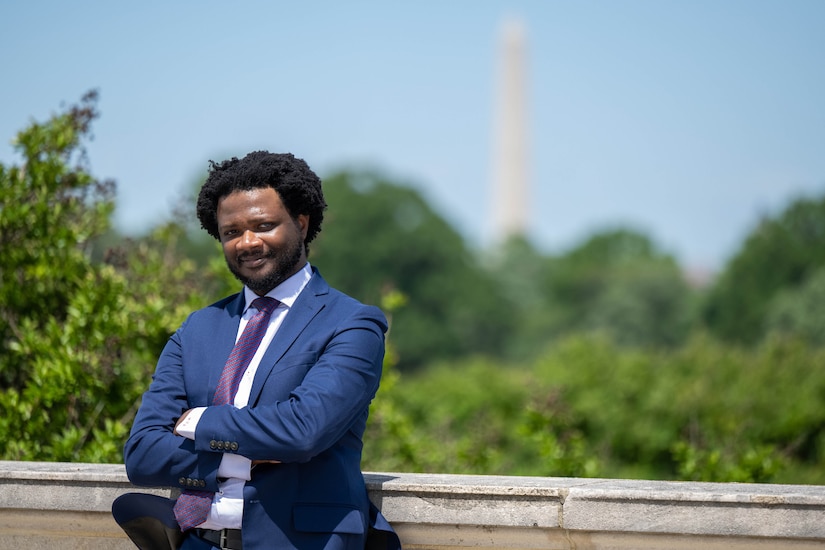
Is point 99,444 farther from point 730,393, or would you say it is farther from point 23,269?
point 730,393

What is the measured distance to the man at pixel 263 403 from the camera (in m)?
3.20

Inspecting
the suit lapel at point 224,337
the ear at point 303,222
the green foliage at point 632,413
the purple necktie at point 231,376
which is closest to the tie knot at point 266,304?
the purple necktie at point 231,376

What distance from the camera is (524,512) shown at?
3.91 meters

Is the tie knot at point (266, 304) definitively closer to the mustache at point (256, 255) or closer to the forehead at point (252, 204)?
the mustache at point (256, 255)

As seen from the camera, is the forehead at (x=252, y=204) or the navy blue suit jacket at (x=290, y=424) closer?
the navy blue suit jacket at (x=290, y=424)

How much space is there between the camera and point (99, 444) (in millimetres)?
5824

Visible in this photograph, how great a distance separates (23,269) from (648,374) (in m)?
15.2

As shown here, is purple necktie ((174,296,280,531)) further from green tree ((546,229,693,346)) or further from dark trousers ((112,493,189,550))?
green tree ((546,229,693,346))

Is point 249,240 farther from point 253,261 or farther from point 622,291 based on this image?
point 622,291

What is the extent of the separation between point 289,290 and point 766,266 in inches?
2066

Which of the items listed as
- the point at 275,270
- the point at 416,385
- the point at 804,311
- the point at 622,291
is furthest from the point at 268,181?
the point at 622,291

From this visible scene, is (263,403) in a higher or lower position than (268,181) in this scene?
lower

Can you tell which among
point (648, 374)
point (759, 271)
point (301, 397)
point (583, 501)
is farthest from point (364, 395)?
point (759, 271)

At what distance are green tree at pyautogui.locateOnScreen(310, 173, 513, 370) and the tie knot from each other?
2128 inches
